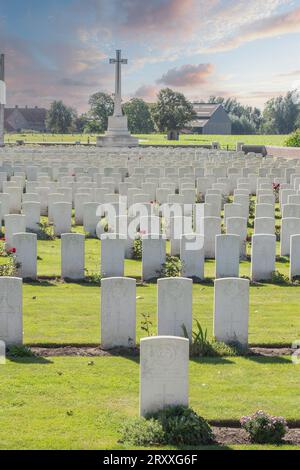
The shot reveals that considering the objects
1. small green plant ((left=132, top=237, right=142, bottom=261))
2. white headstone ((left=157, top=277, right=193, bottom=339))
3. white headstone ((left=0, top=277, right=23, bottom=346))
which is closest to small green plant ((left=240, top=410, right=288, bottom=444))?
white headstone ((left=157, top=277, right=193, bottom=339))

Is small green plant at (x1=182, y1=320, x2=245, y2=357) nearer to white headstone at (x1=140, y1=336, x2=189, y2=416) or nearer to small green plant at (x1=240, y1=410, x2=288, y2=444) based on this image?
white headstone at (x1=140, y1=336, x2=189, y2=416)

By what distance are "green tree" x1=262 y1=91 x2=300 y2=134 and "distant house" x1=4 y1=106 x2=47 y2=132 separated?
169 ft

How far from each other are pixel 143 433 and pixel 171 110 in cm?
8700

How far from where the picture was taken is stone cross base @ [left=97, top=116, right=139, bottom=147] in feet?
189

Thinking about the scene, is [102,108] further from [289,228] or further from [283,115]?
[289,228]

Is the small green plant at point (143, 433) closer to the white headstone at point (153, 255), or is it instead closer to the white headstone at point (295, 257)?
the white headstone at point (153, 255)

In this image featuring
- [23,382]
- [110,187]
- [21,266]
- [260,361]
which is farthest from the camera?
[110,187]

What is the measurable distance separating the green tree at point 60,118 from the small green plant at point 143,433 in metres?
113

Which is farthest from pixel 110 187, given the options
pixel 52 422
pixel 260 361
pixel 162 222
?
pixel 52 422

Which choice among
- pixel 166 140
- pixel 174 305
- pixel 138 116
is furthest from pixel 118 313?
pixel 138 116

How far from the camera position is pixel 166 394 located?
6.70 meters
